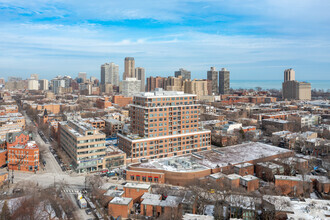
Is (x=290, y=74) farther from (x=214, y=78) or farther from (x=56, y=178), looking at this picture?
(x=56, y=178)

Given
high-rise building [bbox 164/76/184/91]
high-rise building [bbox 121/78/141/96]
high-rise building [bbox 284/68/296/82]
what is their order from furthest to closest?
high-rise building [bbox 284/68/296/82] < high-rise building [bbox 121/78/141/96] < high-rise building [bbox 164/76/184/91]

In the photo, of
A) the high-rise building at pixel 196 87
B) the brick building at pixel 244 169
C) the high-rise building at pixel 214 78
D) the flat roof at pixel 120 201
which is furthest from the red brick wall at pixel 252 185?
the high-rise building at pixel 214 78

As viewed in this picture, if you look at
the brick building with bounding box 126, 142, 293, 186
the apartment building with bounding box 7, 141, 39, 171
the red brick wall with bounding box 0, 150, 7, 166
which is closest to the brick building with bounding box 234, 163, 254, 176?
the brick building with bounding box 126, 142, 293, 186

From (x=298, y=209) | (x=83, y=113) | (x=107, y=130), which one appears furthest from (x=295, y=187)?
(x=83, y=113)

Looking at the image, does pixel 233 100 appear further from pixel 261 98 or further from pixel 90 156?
pixel 90 156

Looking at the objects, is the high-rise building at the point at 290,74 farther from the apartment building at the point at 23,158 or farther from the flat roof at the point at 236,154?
the apartment building at the point at 23,158

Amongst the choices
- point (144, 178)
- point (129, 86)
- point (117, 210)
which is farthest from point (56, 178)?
point (129, 86)

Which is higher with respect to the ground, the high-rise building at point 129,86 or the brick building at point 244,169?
the high-rise building at point 129,86

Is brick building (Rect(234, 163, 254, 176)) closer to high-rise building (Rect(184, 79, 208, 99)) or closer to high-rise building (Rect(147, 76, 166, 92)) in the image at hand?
high-rise building (Rect(184, 79, 208, 99))
